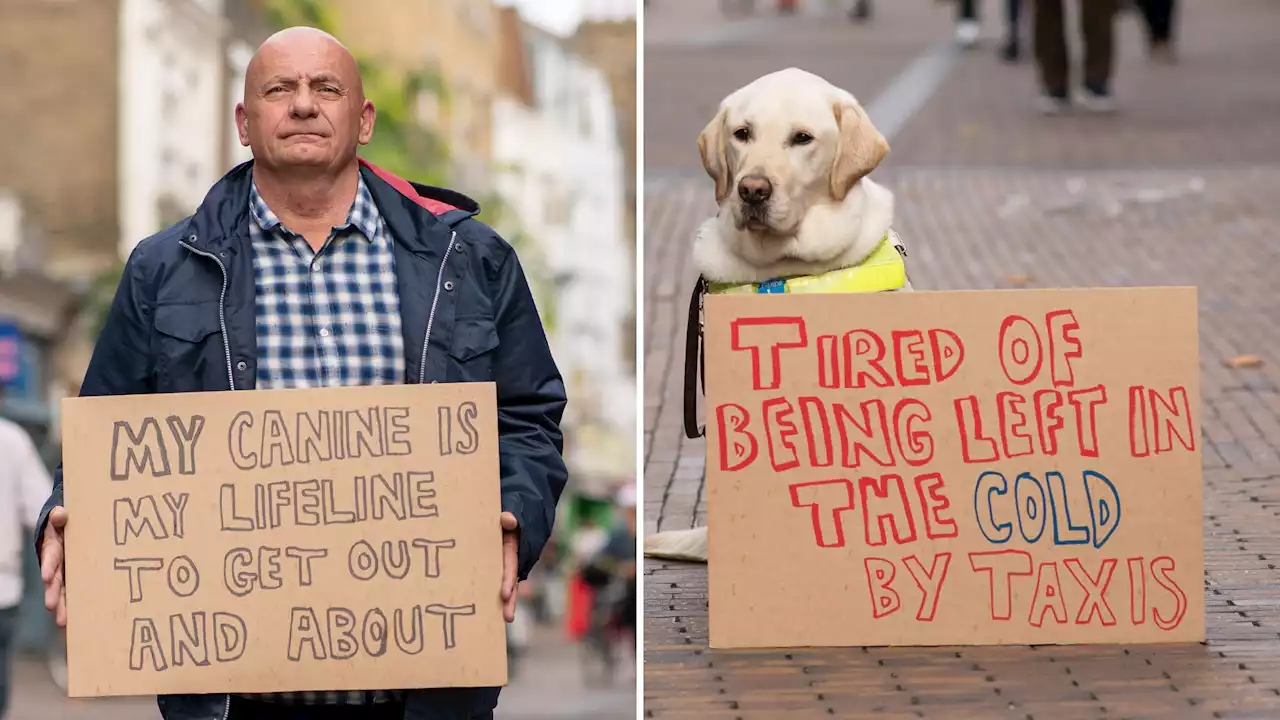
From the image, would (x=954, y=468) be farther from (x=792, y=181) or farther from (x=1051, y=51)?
(x=1051, y=51)

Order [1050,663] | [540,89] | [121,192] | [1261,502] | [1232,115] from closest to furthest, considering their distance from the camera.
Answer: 1. [1050,663]
2. [1261,502]
3. [1232,115]
4. [121,192]
5. [540,89]

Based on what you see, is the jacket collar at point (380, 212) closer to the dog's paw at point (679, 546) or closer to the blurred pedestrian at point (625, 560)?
the dog's paw at point (679, 546)

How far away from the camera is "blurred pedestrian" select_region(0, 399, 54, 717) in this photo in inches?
348

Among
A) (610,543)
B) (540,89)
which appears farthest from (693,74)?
(540,89)

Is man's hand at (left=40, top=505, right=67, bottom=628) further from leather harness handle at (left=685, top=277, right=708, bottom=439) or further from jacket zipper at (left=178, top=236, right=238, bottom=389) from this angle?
leather harness handle at (left=685, top=277, right=708, bottom=439)

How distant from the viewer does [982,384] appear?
543 cm

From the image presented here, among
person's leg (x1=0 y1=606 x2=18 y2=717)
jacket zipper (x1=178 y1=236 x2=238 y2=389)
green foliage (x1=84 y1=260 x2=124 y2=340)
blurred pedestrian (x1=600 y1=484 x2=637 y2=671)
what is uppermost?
jacket zipper (x1=178 y1=236 x2=238 y2=389)

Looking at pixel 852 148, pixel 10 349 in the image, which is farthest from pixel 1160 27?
pixel 852 148

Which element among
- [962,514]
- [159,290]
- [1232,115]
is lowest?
[962,514]

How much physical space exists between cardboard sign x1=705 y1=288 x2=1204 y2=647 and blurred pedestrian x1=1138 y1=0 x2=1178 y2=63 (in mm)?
18001

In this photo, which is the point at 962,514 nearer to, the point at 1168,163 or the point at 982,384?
the point at 982,384

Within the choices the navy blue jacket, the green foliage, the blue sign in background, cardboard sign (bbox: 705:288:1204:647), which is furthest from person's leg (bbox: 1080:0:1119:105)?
the navy blue jacket

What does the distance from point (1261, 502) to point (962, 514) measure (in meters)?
2.55

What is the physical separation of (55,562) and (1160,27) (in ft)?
65.5
